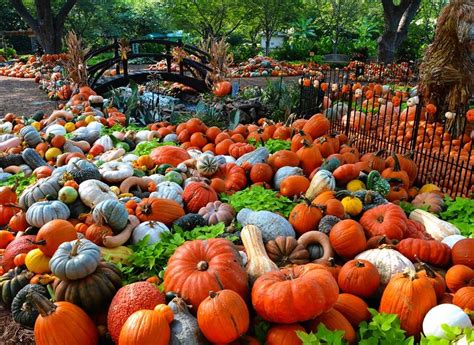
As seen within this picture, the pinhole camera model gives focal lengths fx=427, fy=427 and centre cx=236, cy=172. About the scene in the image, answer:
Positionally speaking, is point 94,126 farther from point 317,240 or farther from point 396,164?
point 317,240

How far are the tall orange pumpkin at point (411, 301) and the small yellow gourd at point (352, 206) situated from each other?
4.66 feet

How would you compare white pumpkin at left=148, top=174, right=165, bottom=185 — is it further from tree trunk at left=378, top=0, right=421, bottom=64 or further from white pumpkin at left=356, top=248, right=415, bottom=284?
tree trunk at left=378, top=0, right=421, bottom=64

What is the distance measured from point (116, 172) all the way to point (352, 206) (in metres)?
2.72

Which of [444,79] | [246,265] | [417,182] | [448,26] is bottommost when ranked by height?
[417,182]

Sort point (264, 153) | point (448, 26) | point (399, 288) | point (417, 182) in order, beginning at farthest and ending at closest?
point (448, 26) < point (417, 182) < point (264, 153) < point (399, 288)

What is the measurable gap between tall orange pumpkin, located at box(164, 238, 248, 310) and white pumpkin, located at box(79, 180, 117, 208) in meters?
1.45

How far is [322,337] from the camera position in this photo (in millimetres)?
2514

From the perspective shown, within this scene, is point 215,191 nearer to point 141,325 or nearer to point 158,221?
point 158,221

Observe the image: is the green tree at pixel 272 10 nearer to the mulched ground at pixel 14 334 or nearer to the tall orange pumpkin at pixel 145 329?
the mulched ground at pixel 14 334

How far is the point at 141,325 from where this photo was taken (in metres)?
2.57

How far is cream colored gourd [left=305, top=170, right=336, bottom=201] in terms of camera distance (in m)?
4.82

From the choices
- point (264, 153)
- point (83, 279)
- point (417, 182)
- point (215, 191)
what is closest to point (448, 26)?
point (417, 182)

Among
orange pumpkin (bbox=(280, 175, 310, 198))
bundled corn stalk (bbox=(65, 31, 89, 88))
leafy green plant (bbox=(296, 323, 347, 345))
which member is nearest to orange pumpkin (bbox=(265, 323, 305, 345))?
leafy green plant (bbox=(296, 323, 347, 345))

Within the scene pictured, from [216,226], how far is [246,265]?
76 cm
